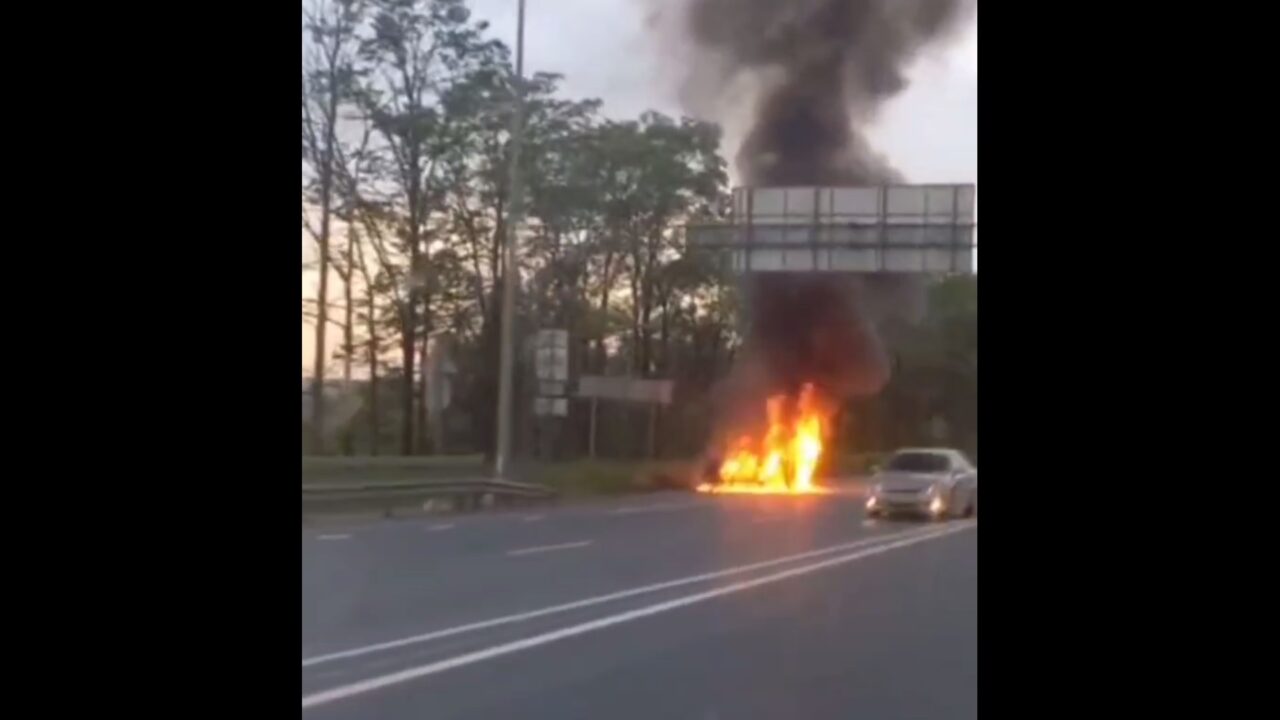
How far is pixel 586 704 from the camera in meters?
3.89

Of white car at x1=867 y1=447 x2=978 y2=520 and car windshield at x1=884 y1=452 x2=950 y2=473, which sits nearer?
white car at x1=867 y1=447 x2=978 y2=520

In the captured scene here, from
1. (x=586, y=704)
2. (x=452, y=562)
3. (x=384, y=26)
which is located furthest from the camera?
(x=452, y=562)

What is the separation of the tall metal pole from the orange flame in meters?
0.66

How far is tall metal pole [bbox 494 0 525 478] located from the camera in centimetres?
495

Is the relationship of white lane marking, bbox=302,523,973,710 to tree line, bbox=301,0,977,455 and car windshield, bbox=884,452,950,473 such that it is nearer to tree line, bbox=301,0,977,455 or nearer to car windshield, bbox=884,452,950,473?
car windshield, bbox=884,452,950,473

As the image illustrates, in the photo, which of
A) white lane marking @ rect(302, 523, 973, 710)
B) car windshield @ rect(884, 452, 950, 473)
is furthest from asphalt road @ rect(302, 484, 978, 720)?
car windshield @ rect(884, 452, 950, 473)

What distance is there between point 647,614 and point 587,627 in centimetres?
20

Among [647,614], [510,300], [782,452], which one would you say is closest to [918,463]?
[782,452]

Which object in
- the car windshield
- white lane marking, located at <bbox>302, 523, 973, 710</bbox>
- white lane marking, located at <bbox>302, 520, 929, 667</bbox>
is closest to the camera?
white lane marking, located at <bbox>302, 523, 973, 710</bbox>

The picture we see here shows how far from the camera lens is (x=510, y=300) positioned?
5.19m

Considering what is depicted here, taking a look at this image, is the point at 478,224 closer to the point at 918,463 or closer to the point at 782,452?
the point at 782,452
